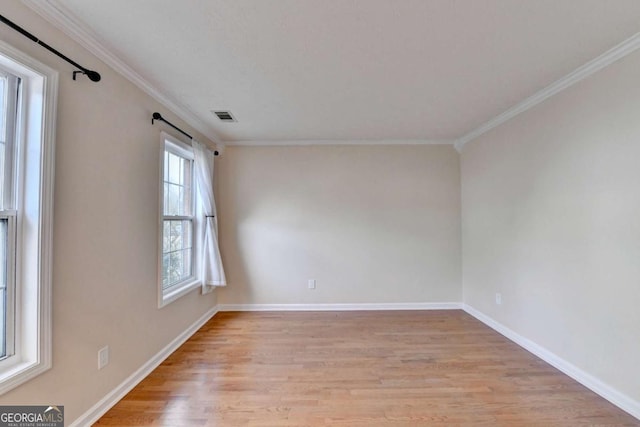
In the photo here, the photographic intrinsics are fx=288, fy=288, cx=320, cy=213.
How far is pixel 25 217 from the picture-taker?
1.45 metres

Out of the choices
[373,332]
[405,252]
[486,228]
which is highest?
[486,228]

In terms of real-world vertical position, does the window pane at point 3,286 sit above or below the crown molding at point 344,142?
below

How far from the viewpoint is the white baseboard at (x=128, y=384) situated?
1.75m

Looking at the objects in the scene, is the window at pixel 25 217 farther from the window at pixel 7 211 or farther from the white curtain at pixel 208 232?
the white curtain at pixel 208 232

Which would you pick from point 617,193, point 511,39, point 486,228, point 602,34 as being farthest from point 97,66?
point 486,228

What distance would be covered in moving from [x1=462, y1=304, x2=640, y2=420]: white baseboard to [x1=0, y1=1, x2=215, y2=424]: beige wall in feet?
11.2

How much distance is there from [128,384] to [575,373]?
11.1 ft

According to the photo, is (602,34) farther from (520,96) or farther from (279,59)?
(279,59)

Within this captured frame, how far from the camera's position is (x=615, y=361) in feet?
6.43

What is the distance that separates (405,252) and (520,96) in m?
2.22

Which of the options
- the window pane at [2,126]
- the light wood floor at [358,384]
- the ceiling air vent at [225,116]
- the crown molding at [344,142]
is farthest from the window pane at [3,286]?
the crown molding at [344,142]

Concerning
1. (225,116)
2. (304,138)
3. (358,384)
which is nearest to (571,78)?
(304,138)

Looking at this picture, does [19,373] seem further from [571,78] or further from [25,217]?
[571,78]

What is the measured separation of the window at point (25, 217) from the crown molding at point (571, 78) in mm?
3398
